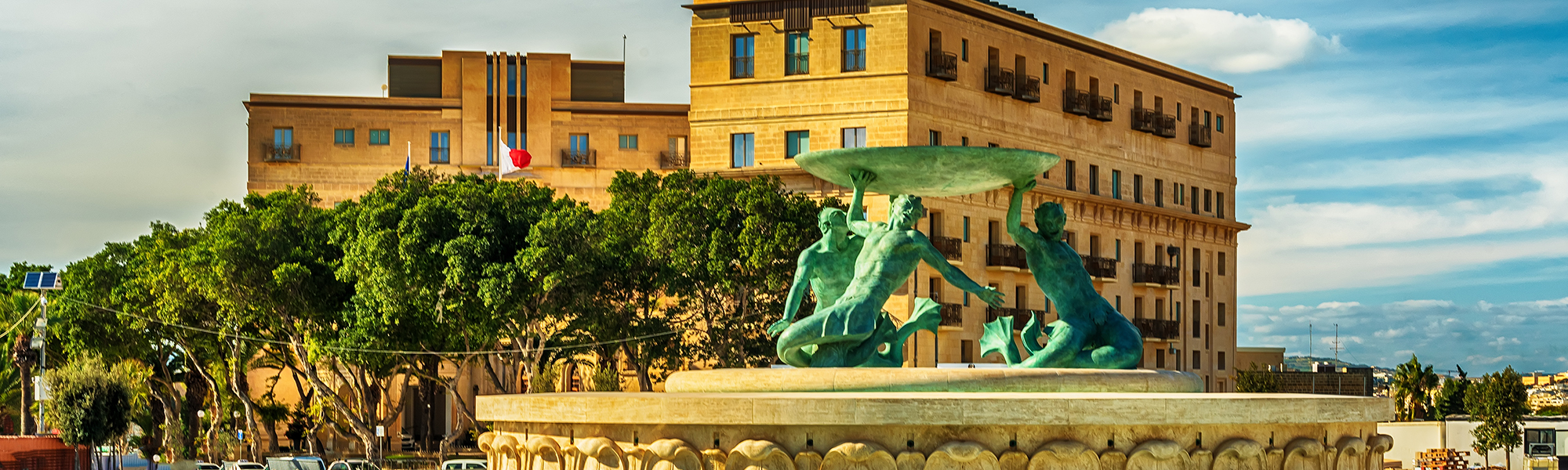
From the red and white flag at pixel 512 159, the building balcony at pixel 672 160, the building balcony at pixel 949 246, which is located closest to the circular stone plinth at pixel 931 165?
the building balcony at pixel 949 246

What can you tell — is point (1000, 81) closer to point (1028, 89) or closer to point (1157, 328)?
point (1028, 89)

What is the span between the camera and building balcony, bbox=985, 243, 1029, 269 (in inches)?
2092

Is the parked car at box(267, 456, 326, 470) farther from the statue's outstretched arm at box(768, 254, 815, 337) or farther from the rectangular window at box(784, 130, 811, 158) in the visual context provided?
the statue's outstretched arm at box(768, 254, 815, 337)

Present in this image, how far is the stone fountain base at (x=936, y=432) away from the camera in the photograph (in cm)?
1275

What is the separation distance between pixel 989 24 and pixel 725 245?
14917 millimetres

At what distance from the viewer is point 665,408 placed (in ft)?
43.0

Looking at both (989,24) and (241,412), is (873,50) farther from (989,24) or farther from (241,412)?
(241,412)

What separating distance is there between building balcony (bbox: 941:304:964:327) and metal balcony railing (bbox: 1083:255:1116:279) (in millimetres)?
6761

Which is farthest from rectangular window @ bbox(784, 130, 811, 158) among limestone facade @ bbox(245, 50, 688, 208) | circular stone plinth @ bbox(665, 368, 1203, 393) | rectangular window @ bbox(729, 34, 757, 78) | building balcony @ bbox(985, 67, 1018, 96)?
circular stone plinth @ bbox(665, 368, 1203, 393)

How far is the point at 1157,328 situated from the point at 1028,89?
9.95 m

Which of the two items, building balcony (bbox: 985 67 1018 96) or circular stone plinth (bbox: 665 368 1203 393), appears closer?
circular stone plinth (bbox: 665 368 1203 393)

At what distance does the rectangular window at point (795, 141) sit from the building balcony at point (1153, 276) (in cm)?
1367

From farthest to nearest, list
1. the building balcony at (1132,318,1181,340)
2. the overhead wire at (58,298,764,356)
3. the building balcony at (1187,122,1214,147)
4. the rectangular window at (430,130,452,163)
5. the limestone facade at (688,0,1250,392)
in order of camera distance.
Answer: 1. the building balcony at (1187,122,1214,147)
2. the rectangular window at (430,130,452,163)
3. the building balcony at (1132,318,1181,340)
4. the limestone facade at (688,0,1250,392)
5. the overhead wire at (58,298,764,356)

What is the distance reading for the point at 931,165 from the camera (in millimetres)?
18250
